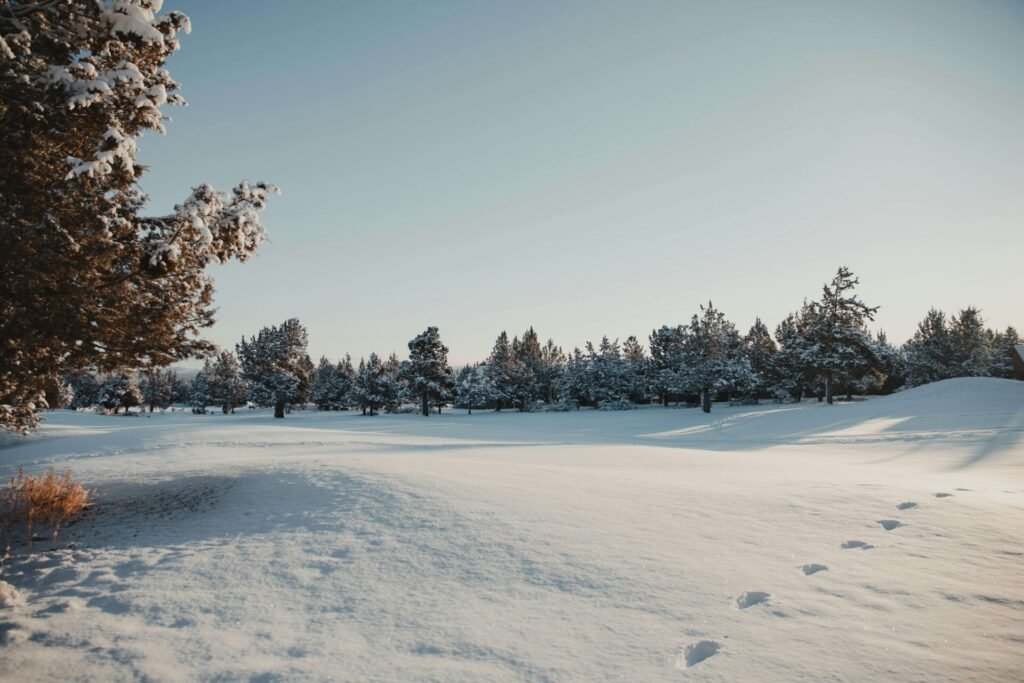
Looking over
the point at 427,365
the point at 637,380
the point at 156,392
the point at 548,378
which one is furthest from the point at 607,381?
the point at 156,392

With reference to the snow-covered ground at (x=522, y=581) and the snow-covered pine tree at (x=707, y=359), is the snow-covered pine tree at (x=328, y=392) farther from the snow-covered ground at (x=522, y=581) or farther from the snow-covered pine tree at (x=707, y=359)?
the snow-covered ground at (x=522, y=581)

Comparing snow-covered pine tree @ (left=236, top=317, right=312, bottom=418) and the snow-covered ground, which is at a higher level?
snow-covered pine tree @ (left=236, top=317, right=312, bottom=418)

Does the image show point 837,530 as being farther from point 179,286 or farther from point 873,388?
point 873,388

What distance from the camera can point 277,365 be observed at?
52.6 m

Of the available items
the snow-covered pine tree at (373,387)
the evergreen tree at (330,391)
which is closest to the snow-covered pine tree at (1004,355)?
the snow-covered pine tree at (373,387)

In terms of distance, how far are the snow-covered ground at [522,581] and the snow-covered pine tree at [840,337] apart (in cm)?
3756

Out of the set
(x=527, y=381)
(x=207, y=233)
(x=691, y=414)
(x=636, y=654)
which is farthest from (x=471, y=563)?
(x=527, y=381)

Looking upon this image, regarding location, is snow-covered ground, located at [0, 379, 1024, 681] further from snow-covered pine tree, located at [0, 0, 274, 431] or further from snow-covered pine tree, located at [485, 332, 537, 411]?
snow-covered pine tree, located at [485, 332, 537, 411]

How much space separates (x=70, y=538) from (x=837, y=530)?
1010 centimetres

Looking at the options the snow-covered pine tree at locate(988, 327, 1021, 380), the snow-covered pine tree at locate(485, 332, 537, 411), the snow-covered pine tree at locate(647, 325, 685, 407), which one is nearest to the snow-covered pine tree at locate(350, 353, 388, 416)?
the snow-covered pine tree at locate(485, 332, 537, 411)

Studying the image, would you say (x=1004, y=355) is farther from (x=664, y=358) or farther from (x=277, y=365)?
(x=277, y=365)

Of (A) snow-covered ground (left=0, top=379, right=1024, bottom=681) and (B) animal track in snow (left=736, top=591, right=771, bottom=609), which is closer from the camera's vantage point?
(A) snow-covered ground (left=0, top=379, right=1024, bottom=681)

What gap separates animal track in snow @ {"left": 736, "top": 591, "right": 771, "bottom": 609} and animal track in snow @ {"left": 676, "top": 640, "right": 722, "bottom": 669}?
2.25 feet

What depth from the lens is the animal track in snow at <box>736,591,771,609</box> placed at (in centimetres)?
429
